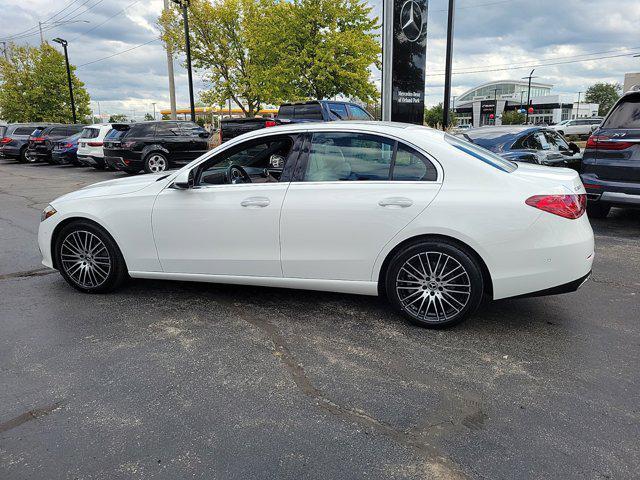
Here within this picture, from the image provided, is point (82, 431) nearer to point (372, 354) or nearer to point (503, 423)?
point (372, 354)

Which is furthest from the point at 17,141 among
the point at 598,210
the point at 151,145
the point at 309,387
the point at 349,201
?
the point at 309,387

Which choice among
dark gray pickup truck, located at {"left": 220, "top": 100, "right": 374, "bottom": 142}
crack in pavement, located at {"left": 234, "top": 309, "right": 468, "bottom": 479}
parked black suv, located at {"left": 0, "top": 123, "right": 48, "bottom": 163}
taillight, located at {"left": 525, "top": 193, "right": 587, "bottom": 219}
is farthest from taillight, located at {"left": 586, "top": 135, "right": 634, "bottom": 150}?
parked black suv, located at {"left": 0, "top": 123, "right": 48, "bottom": 163}

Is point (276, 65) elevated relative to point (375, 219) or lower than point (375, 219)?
elevated

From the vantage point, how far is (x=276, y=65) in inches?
952

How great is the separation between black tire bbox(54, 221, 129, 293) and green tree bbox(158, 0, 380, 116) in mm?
20108

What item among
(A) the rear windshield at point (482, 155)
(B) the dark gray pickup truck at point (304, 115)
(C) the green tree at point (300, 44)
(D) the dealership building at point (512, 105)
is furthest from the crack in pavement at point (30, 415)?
(D) the dealership building at point (512, 105)

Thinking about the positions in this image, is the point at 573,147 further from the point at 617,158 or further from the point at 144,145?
the point at 144,145

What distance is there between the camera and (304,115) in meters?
13.8

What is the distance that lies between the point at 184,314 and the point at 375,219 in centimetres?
188

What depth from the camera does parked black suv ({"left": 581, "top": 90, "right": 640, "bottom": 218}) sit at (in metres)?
6.73

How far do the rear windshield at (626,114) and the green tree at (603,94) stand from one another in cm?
12363

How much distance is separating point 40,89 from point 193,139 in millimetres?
30862

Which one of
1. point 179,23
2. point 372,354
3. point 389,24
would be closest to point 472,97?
point 179,23

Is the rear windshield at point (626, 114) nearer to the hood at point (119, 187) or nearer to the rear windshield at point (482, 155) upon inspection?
the rear windshield at point (482, 155)
